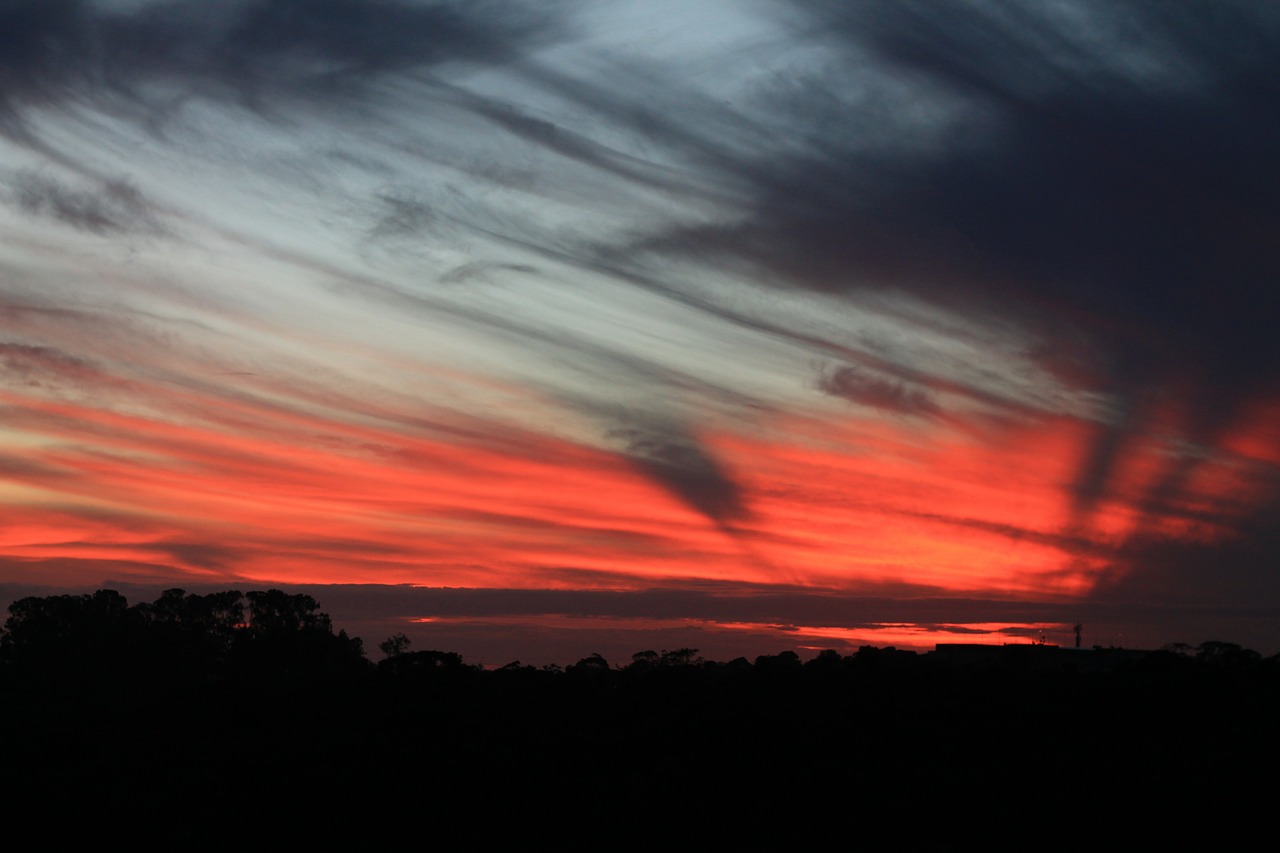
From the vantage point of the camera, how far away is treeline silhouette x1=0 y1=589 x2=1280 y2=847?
6044cm

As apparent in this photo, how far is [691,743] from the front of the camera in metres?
71.6

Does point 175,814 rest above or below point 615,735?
below

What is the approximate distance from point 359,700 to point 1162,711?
167 feet

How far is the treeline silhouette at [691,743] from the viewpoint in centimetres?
6044

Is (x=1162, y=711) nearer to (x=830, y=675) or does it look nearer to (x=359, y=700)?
(x=830, y=675)

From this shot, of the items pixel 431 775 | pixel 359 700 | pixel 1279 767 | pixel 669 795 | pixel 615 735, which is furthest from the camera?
pixel 359 700

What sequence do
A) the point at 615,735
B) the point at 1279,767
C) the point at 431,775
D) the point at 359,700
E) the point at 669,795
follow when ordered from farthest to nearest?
the point at 359,700 < the point at 615,735 < the point at 431,775 < the point at 669,795 < the point at 1279,767

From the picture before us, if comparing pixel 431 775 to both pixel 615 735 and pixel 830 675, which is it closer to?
pixel 615 735

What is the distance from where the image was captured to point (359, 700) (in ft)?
285

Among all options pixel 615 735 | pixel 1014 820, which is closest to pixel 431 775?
pixel 615 735

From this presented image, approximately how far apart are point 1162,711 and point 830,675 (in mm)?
24170

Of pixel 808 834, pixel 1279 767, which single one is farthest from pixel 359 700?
pixel 1279 767

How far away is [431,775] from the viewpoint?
225 ft

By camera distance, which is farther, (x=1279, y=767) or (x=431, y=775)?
(x=431, y=775)
